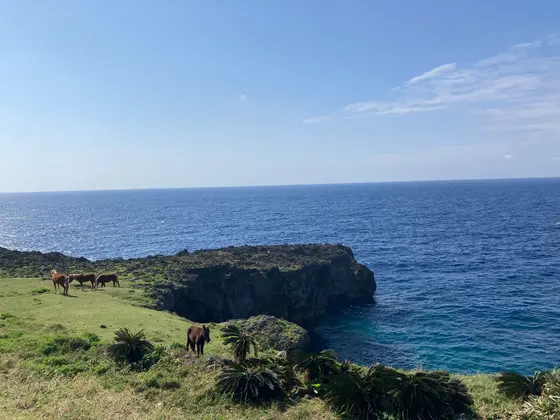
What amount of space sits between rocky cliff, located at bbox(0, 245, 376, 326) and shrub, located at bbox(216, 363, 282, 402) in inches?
1004

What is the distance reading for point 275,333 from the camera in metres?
36.0

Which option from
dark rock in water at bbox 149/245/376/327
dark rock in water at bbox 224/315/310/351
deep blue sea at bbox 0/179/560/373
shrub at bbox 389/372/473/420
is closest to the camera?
shrub at bbox 389/372/473/420

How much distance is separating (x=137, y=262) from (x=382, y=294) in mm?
38861

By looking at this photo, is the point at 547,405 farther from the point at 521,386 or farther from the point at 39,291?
the point at 39,291

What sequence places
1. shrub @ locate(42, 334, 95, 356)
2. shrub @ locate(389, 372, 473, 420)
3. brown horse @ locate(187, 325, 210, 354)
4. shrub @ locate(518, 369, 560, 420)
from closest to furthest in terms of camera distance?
1. shrub @ locate(518, 369, 560, 420)
2. shrub @ locate(389, 372, 473, 420)
3. shrub @ locate(42, 334, 95, 356)
4. brown horse @ locate(187, 325, 210, 354)

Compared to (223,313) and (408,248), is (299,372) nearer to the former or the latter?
(223,313)

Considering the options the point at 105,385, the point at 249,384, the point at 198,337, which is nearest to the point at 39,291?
the point at 198,337

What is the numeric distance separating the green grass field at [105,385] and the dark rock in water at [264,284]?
54.3 ft

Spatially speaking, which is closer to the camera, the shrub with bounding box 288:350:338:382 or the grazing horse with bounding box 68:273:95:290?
the shrub with bounding box 288:350:338:382

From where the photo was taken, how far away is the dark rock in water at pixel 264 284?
5047 centimetres

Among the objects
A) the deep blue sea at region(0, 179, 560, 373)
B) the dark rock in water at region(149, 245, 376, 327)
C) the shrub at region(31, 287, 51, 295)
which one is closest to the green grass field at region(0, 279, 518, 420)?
the shrub at region(31, 287, 51, 295)

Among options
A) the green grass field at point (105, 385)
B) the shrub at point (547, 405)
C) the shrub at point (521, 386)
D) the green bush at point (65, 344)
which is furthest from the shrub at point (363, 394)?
the green bush at point (65, 344)

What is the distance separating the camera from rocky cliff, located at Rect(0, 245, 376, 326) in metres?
50.0

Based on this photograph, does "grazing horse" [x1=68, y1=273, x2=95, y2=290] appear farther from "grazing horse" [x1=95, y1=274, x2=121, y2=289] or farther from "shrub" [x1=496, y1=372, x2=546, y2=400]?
"shrub" [x1=496, y1=372, x2=546, y2=400]
